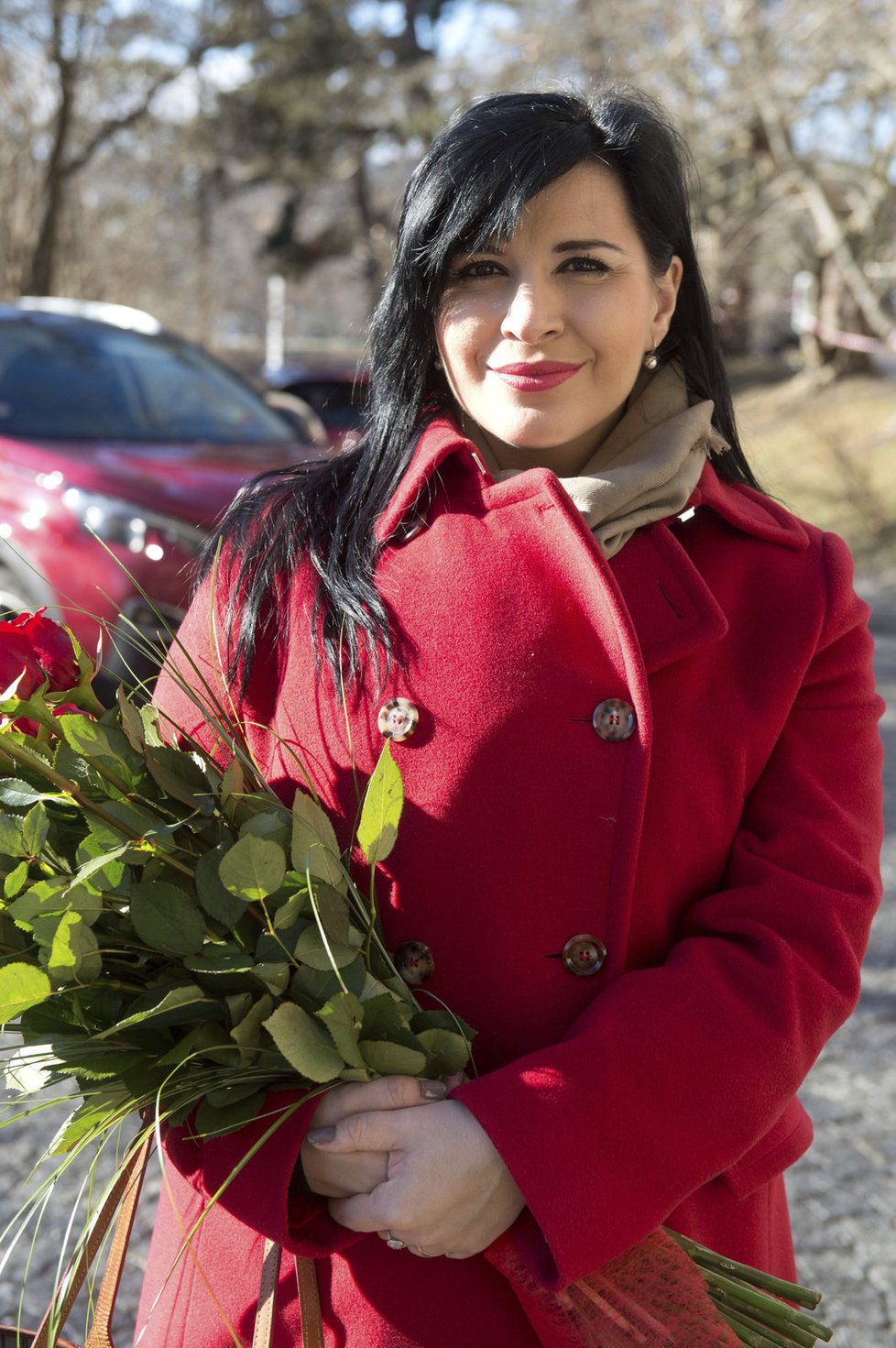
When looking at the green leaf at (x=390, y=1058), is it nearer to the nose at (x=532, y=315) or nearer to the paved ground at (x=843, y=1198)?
the nose at (x=532, y=315)

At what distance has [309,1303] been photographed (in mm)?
1343

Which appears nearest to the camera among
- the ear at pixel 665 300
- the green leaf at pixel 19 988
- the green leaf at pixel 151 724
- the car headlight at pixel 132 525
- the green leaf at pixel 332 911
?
the green leaf at pixel 19 988

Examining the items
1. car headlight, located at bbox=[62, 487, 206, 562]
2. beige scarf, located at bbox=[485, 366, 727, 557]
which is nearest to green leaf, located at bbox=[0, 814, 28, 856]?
beige scarf, located at bbox=[485, 366, 727, 557]

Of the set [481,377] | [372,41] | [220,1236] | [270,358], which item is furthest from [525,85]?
[270,358]

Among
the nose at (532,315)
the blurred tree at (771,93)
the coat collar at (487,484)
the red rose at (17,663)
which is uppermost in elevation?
the blurred tree at (771,93)

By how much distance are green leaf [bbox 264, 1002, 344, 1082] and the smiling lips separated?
72 cm

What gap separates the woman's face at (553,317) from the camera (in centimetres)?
154

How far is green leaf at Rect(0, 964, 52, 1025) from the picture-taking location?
47.1 inches

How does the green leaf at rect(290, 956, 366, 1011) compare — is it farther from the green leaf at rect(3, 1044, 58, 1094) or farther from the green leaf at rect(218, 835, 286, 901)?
the green leaf at rect(3, 1044, 58, 1094)

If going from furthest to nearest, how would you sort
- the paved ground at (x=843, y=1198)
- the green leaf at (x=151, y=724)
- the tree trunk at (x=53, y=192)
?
the tree trunk at (x=53, y=192), the paved ground at (x=843, y=1198), the green leaf at (x=151, y=724)

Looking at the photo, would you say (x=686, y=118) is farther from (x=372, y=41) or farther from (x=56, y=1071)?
(x=56, y=1071)

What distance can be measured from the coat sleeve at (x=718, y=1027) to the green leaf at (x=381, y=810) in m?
0.25

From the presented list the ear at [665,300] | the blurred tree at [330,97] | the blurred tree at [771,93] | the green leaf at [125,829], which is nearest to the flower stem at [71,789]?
the green leaf at [125,829]

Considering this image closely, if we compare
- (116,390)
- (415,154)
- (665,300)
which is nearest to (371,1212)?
(665,300)
